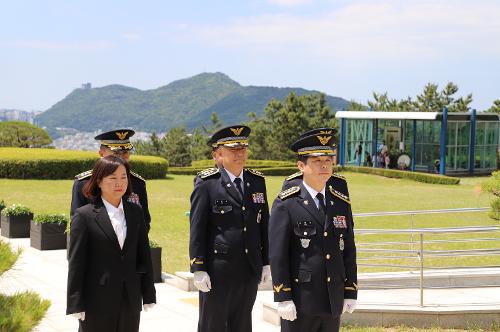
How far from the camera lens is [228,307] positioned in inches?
233

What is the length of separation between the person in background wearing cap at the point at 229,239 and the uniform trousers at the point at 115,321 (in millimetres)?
997

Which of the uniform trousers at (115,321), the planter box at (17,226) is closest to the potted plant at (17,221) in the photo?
the planter box at (17,226)

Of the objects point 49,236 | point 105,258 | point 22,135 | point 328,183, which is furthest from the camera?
point 22,135

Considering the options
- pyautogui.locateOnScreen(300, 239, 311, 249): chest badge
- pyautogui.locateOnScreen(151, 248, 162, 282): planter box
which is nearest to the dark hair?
pyautogui.locateOnScreen(300, 239, 311, 249): chest badge

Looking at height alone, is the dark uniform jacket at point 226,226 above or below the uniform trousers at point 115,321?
above

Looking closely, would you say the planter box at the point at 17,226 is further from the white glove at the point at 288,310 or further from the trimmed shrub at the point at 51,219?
the white glove at the point at 288,310

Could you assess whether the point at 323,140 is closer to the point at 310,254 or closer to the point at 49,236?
the point at 310,254

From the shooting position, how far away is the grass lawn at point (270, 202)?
13516 mm

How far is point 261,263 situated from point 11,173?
76.3ft

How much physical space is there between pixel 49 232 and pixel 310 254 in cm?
953

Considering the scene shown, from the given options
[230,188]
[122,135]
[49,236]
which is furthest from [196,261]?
[49,236]

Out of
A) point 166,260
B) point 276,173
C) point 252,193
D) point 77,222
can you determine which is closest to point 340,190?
point 252,193

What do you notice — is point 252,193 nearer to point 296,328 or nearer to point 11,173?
point 296,328

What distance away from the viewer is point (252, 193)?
A: 615cm
